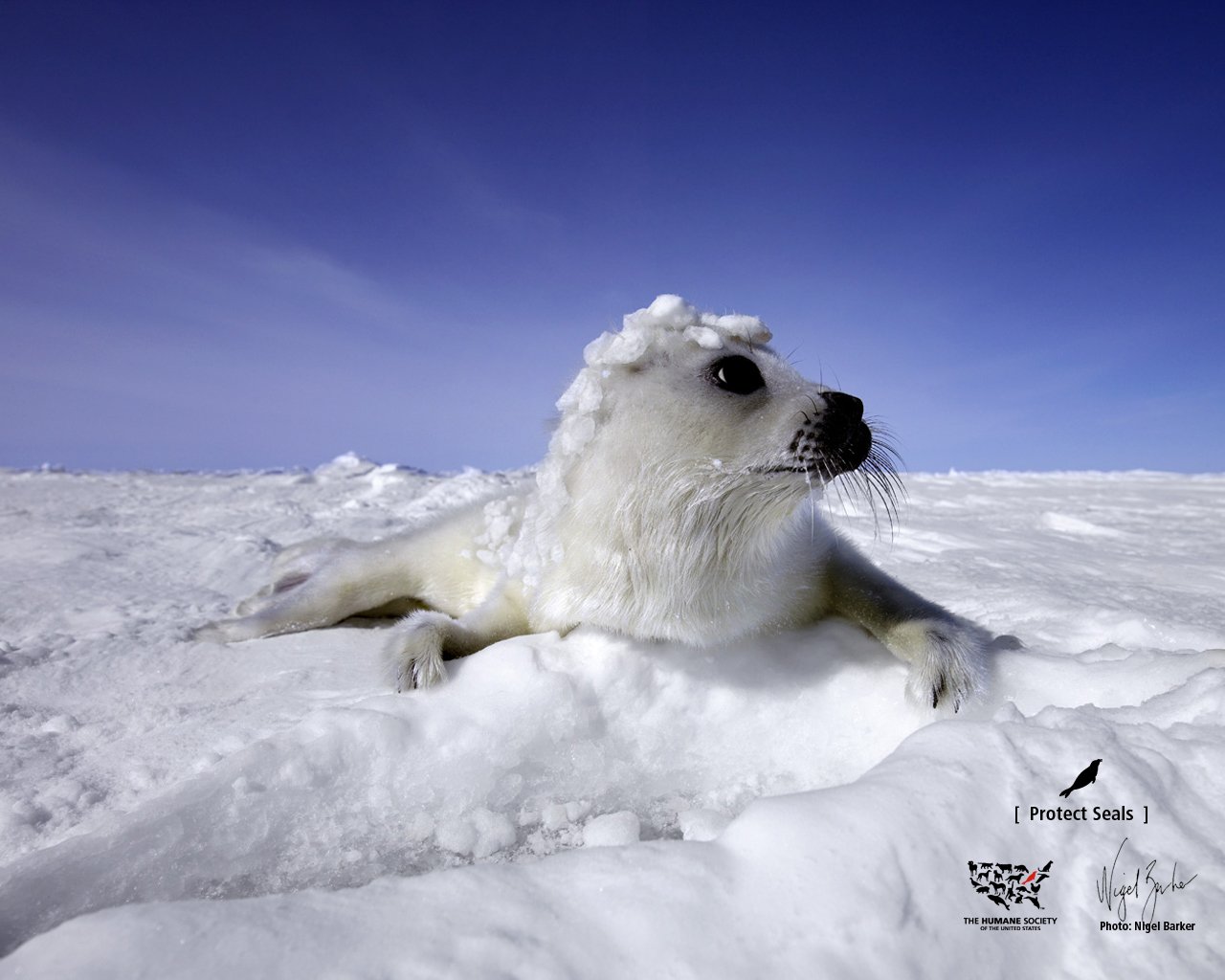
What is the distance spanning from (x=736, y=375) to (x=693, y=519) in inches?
16.6

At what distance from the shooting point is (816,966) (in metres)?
0.77

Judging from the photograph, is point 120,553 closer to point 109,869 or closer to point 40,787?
point 40,787

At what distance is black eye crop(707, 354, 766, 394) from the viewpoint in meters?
1.84

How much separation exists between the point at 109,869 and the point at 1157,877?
4.98 feet

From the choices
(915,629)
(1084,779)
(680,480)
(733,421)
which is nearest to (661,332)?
(733,421)

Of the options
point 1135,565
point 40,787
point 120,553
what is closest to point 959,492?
point 1135,565

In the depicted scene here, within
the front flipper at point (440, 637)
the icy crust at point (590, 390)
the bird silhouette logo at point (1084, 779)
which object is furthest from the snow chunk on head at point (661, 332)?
the bird silhouette logo at point (1084, 779)

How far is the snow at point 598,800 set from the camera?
0.80 meters

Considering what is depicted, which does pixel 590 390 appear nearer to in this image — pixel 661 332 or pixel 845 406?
pixel 661 332

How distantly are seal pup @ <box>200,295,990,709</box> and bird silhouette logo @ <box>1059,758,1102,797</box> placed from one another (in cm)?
55
